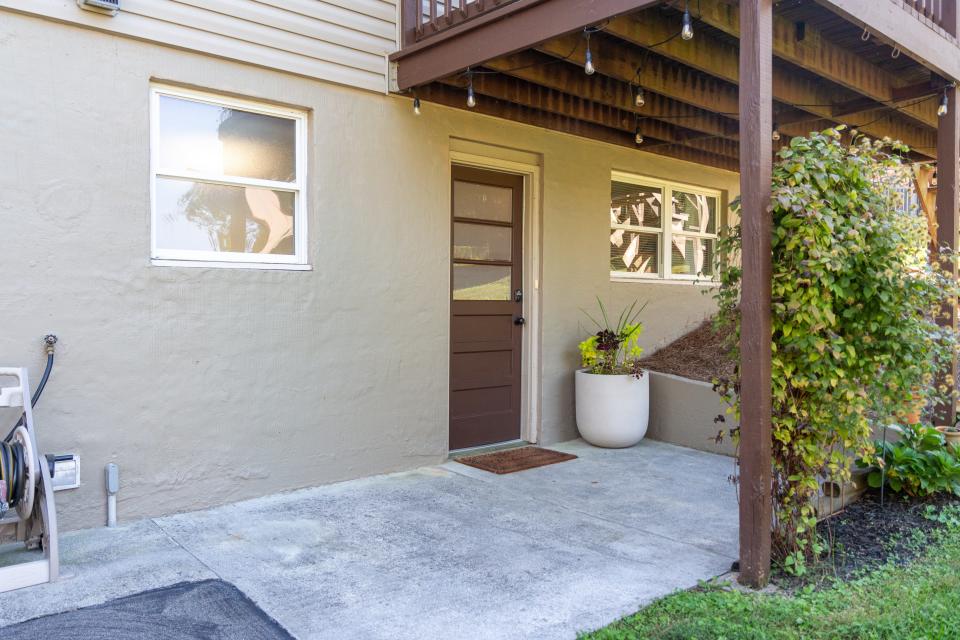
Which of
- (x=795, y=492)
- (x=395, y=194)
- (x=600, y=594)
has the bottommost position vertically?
(x=600, y=594)

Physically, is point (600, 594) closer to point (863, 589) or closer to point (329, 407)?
point (863, 589)

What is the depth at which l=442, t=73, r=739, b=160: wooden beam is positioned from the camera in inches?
197

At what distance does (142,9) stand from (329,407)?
2.53 meters

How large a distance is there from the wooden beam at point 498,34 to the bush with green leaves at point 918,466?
285 centimetres

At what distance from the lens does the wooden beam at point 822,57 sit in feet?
13.9

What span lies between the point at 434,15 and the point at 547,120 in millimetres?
1506

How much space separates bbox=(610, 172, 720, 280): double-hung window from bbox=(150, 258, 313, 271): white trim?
3232 mm

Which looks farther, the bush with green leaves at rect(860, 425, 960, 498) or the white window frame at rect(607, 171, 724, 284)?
the white window frame at rect(607, 171, 724, 284)

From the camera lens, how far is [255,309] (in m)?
4.25

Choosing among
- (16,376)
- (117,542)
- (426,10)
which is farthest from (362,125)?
(117,542)

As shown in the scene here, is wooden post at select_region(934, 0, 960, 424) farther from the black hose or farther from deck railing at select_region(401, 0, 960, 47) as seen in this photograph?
the black hose

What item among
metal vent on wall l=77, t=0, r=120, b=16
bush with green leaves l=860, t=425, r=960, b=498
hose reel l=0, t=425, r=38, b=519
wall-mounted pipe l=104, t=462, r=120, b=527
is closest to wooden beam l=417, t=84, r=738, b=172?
metal vent on wall l=77, t=0, r=120, b=16

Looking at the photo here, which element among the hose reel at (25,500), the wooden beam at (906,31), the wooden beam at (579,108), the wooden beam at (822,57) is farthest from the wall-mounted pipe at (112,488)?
the wooden beam at (906,31)

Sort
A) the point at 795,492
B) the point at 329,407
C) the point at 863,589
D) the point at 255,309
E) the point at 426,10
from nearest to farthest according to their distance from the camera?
the point at 863,589, the point at 795,492, the point at 255,309, the point at 329,407, the point at 426,10
